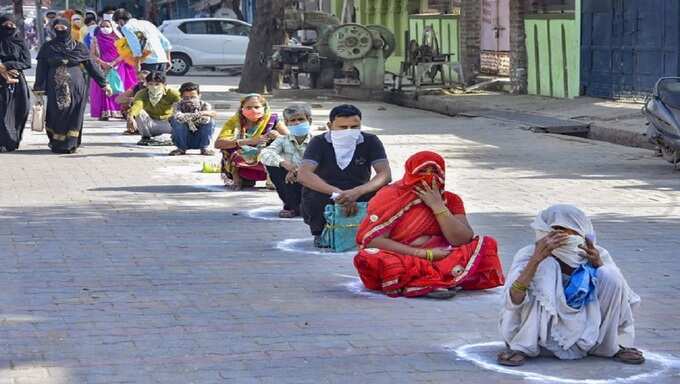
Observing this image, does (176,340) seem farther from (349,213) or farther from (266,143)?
(266,143)

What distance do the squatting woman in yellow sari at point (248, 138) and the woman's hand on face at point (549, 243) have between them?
664cm

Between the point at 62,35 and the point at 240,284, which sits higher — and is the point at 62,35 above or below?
above

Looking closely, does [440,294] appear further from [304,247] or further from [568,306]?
[304,247]

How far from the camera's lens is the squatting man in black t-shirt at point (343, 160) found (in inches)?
372

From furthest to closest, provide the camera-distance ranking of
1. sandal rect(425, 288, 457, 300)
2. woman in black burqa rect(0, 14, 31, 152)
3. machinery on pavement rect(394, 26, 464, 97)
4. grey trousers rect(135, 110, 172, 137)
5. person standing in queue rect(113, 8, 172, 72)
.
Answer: machinery on pavement rect(394, 26, 464, 97)
person standing in queue rect(113, 8, 172, 72)
grey trousers rect(135, 110, 172, 137)
woman in black burqa rect(0, 14, 31, 152)
sandal rect(425, 288, 457, 300)

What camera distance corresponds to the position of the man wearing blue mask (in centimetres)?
1110

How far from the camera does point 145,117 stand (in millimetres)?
17406

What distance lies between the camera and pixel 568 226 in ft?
20.3

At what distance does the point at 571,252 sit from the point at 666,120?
28.6 ft

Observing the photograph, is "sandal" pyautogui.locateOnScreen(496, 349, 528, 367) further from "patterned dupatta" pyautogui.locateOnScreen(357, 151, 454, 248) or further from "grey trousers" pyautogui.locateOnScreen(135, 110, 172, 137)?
"grey trousers" pyautogui.locateOnScreen(135, 110, 172, 137)

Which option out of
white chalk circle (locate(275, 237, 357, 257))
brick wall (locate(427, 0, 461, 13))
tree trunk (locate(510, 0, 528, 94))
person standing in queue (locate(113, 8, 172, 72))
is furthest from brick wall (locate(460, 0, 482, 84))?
white chalk circle (locate(275, 237, 357, 257))

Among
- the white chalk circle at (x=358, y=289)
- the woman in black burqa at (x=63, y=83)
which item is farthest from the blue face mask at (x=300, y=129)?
the woman in black burqa at (x=63, y=83)

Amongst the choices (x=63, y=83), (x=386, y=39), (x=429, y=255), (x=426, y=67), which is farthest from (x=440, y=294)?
(x=386, y=39)

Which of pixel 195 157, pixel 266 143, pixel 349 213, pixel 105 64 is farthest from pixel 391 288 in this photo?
pixel 105 64
